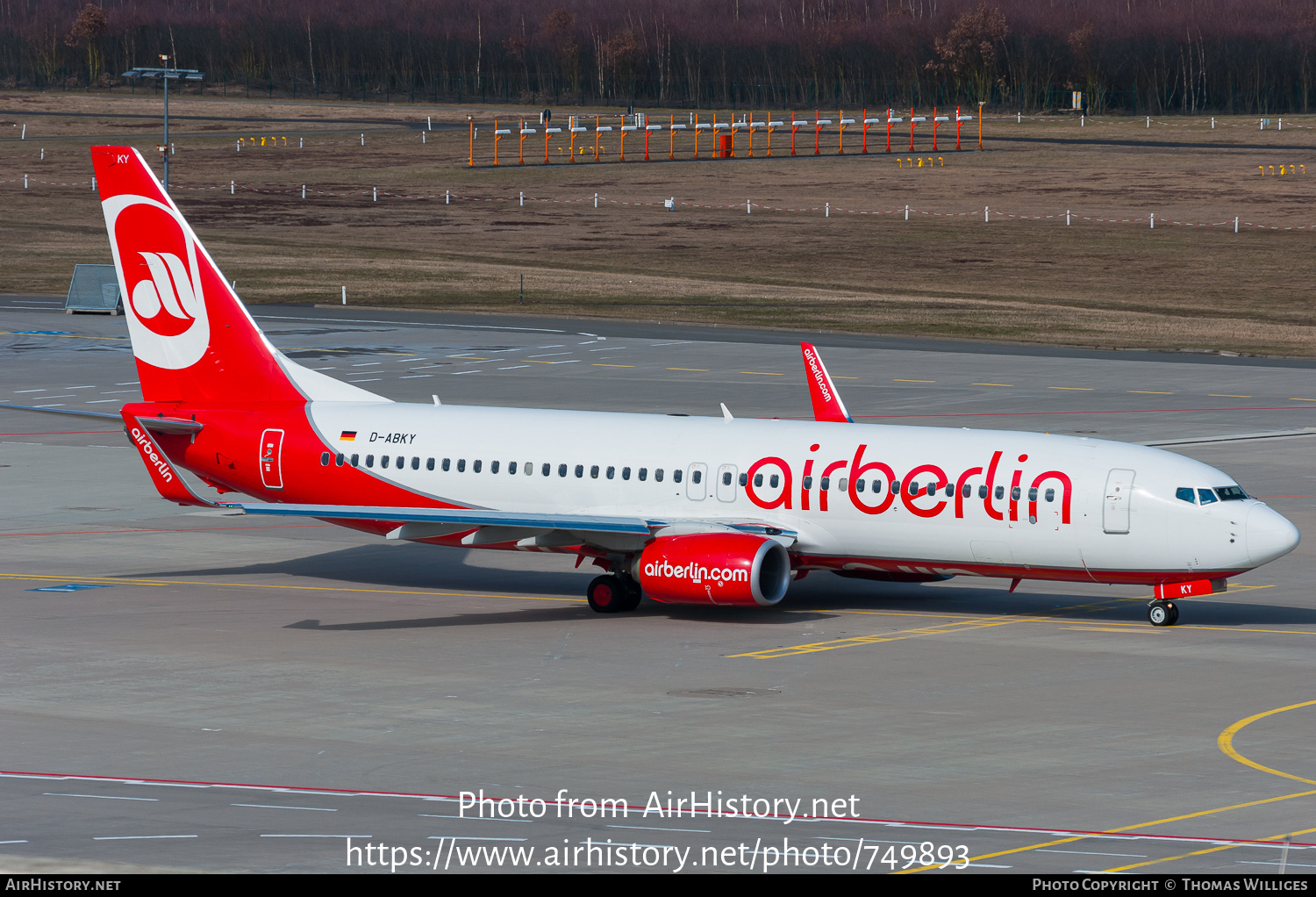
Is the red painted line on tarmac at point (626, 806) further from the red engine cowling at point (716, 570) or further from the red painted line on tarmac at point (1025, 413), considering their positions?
the red painted line on tarmac at point (1025, 413)

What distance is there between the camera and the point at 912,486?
36.6m

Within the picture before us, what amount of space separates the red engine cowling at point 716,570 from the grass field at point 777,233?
6190 centimetres

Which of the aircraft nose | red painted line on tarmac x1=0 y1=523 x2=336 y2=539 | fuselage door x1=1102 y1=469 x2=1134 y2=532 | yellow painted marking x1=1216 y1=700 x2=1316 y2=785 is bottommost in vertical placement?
red painted line on tarmac x1=0 y1=523 x2=336 y2=539

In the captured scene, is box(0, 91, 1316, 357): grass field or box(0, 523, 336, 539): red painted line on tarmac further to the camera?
box(0, 91, 1316, 357): grass field

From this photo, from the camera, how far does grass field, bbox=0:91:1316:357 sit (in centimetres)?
11106

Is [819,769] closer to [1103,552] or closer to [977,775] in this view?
[977,775]

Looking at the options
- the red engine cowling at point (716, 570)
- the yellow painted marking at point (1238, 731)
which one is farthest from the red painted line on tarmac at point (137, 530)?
the yellow painted marking at point (1238, 731)

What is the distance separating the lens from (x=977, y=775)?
24656mm

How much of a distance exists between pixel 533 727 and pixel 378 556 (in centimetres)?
1871

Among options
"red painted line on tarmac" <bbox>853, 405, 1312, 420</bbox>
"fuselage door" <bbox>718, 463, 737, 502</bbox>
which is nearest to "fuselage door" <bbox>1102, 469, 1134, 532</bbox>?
"fuselage door" <bbox>718, 463, 737, 502</bbox>

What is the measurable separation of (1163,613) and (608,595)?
11.4 metres

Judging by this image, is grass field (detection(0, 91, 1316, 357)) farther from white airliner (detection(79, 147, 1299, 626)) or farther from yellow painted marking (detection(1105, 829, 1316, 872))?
yellow painted marking (detection(1105, 829, 1316, 872))

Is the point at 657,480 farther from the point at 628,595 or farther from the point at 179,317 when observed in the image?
the point at 179,317

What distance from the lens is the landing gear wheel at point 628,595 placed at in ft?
125
